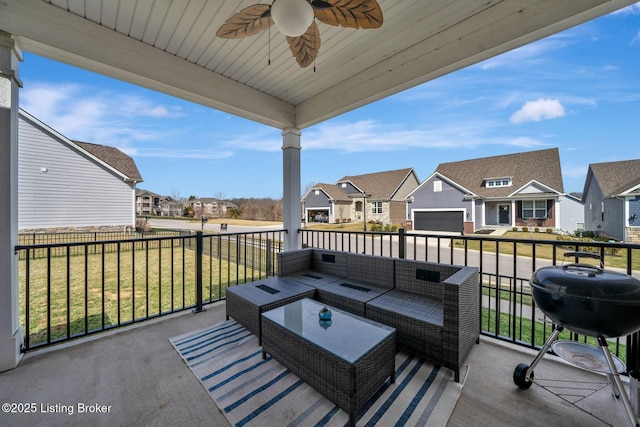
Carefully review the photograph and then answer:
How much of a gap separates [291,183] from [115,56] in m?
2.46

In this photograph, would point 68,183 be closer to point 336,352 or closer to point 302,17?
point 302,17

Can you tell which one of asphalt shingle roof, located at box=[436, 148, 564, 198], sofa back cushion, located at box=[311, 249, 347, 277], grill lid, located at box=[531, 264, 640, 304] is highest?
asphalt shingle roof, located at box=[436, 148, 564, 198]

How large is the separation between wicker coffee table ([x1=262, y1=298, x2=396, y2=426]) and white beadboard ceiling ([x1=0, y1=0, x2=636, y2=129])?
2.52 m

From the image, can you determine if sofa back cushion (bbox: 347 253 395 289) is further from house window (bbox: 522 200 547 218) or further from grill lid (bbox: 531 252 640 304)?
house window (bbox: 522 200 547 218)

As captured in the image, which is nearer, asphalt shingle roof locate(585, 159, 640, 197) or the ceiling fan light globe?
the ceiling fan light globe

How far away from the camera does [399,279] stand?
7.75 ft

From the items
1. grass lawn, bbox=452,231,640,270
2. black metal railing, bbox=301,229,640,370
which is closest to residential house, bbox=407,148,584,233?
grass lawn, bbox=452,231,640,270

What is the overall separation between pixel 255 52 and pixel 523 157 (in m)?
16.5

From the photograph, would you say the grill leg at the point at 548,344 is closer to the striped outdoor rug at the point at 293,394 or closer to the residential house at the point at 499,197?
the striped outdoor rug at the point at 293,394

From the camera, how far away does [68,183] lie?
904 centimetres

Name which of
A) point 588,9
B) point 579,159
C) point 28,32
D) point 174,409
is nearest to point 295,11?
point 588,9

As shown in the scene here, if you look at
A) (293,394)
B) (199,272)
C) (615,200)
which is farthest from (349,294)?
(615,200)

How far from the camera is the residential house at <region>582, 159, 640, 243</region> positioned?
304 inches

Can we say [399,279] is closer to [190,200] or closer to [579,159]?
[579,159]
